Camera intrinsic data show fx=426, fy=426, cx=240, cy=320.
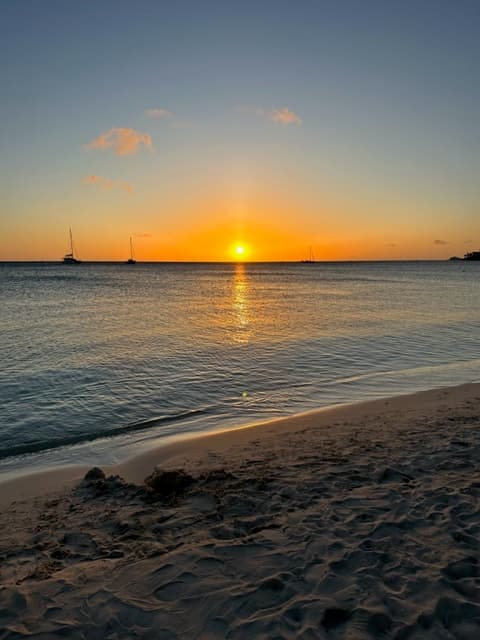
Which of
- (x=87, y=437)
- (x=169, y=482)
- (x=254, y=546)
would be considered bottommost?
(x=87, y=437)

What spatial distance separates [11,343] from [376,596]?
21.5 m

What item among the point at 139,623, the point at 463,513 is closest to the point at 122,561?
the point at 139,623

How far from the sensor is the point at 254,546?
491cm

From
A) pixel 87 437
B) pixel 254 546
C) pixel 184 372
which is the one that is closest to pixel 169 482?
pixel 254 546

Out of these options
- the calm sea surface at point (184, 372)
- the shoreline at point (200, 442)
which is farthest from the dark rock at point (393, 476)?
the calm sea surface at point (184, 372)

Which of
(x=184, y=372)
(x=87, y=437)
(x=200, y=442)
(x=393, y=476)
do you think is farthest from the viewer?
(x=184, y=372)

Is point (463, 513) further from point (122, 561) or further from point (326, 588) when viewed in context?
point (122, 561)

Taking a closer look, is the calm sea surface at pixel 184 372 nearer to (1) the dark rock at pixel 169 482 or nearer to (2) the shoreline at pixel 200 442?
(2) the shoreline at pixel 200 442

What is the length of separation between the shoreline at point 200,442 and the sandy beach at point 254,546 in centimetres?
7

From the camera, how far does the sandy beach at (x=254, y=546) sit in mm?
3850

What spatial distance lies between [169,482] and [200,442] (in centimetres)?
269

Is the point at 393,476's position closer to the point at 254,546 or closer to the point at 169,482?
the point at 254,546

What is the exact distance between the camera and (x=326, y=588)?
4199mm

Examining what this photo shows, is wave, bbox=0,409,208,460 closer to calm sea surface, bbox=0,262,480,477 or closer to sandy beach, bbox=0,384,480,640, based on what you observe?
calm sea surface, bbox=0,262,480,477
